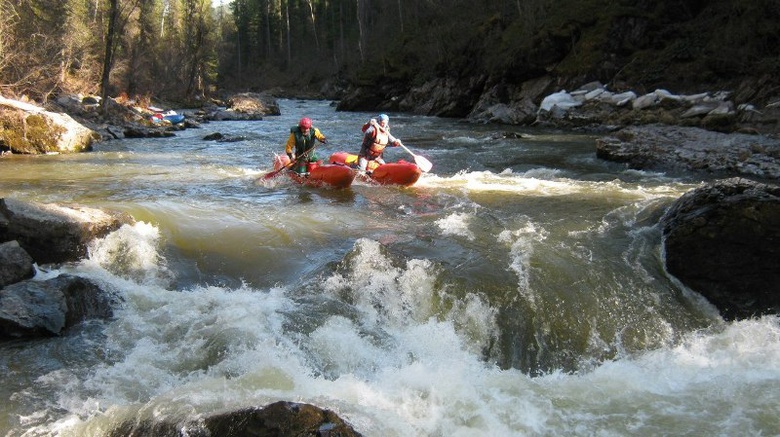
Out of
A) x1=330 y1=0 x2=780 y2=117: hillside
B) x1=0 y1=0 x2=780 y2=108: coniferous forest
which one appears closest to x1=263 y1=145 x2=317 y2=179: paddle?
x1=0 y1=0 x2=780 y2=108: coniferous forest

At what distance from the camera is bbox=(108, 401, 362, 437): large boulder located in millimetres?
2763

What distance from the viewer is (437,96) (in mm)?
26891

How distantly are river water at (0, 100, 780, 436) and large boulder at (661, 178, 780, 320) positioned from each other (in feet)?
0.62

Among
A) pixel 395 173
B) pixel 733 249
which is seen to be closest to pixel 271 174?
pixel 395 173

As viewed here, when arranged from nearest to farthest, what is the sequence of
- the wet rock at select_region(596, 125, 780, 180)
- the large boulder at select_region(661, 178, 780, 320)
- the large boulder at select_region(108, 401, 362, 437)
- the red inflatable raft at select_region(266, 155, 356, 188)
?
the large boulder at select_region(108, 401, 362, 437) → the large boulder at select_region(661, 178, 780, 320) → the red inflatable raft at select_region(266, 155, 356, 188) → the wet rock at select_region(596, 125, 780, 180)

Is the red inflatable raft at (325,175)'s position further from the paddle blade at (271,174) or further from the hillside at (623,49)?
the hillside at (623,49)

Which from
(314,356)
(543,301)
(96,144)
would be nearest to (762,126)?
(543,301)

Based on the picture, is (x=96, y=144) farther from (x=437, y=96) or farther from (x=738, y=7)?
(x=738, y=7)

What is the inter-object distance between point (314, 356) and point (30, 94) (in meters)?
18.3

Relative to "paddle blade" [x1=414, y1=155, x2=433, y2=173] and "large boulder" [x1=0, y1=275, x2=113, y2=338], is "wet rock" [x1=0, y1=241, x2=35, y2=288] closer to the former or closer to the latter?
"large boulder" [x1=0, y1=275, x2=113, y2=338]

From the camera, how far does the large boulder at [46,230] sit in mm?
5387

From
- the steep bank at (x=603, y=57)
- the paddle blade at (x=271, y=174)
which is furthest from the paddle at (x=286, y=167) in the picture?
the steep bank at (x=603, y=57)

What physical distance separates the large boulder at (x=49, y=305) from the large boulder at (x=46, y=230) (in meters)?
0.85

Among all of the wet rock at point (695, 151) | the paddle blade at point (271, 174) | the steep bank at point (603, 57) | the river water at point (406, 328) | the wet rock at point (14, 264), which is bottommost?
the river water at point (406, 328)
